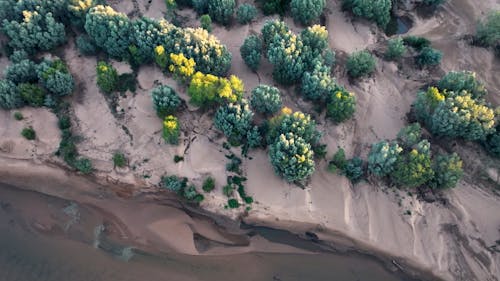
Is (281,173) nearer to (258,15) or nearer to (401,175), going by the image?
(401,175)

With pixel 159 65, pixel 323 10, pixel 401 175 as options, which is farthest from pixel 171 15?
pixel 401 175

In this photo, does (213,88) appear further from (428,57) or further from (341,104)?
(428,57)

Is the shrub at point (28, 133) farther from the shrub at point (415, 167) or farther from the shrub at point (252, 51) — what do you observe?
the shrub at point (415, 167)

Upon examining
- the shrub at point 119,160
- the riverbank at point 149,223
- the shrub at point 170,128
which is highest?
the shrub at point 170,128

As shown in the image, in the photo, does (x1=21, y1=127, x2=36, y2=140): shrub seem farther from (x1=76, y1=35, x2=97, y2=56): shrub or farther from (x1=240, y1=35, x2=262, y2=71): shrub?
(x1=240, y1=35, x2=262, y2=71): shrub

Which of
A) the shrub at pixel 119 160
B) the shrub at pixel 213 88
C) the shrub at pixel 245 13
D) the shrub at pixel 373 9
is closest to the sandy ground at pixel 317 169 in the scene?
the shrub at pixel 119 160

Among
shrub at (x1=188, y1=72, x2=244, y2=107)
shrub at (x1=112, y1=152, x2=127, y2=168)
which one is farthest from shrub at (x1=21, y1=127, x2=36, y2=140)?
shrub at (x1=188, y1=72, x2=244, y2=107)
